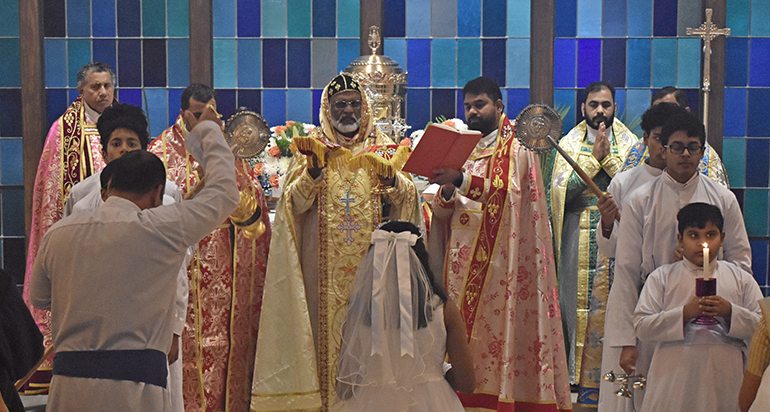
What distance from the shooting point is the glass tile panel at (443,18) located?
8258 millimetres

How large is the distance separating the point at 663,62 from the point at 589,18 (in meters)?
0.72

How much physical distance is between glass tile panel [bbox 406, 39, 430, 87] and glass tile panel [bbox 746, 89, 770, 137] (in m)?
2.69

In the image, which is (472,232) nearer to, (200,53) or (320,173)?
(320,173)

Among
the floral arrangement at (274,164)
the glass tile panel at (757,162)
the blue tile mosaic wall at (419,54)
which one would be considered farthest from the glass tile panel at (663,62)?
the floral arrangement at (274,164)

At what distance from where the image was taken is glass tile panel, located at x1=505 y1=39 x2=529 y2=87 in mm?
8195

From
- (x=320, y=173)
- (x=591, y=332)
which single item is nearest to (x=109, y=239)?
(x=320, y=173)

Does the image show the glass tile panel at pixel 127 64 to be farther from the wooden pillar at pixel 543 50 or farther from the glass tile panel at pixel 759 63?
the glass tile panel at pixel 759 63

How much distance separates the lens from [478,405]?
558 cm

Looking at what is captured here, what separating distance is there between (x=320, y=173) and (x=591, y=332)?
2.23 metres

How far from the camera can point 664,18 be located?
8.16 meters

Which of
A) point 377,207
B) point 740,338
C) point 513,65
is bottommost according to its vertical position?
point 740,338

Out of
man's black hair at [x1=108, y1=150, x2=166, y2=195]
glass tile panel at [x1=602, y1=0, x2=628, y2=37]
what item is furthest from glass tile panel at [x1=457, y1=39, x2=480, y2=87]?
man's black hair at [x1=108, y1=150, x2=166, y2=195]

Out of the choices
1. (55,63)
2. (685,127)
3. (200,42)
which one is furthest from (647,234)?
(55,63)

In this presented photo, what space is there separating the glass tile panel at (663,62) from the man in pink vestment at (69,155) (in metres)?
4.39
